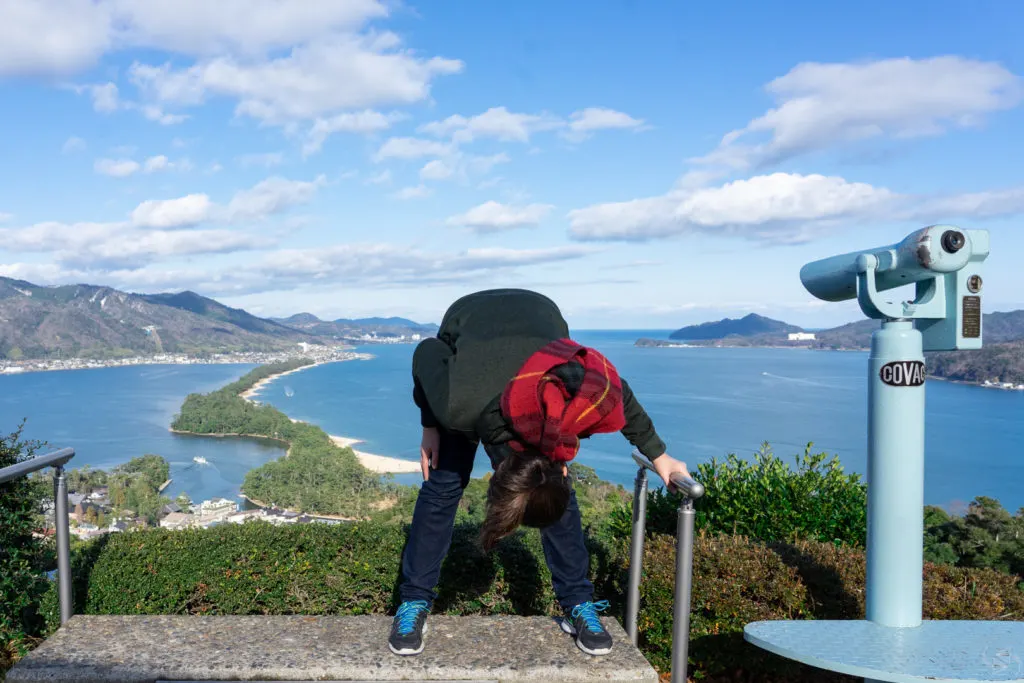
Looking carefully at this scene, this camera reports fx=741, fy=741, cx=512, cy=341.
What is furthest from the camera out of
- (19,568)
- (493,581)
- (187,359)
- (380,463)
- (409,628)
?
(187,359)

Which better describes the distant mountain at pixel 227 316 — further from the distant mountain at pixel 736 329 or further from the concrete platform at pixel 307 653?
the concrete platform at pixel 307 653

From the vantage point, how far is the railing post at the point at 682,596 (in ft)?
8.12

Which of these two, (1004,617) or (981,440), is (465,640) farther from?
(981,440)

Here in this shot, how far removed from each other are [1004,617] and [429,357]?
2529 millimetres

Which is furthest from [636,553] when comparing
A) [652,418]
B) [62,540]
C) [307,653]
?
[652,418]

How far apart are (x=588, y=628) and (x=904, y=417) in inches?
50.8

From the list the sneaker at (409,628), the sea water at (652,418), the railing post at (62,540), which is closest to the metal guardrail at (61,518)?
the railing post at (62,540)

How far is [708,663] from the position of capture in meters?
3.07

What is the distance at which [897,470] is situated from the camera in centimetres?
242

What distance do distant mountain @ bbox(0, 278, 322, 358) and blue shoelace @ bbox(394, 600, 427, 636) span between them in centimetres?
14308

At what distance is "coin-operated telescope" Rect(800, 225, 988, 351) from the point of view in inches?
94.5

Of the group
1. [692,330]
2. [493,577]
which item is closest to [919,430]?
[493,577]

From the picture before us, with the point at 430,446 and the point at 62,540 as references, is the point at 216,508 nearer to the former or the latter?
the point at 62,540

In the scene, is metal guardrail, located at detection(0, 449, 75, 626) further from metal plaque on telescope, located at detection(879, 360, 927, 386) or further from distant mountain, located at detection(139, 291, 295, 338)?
distant mountain, located at detection(139, 291, 295, 338)
